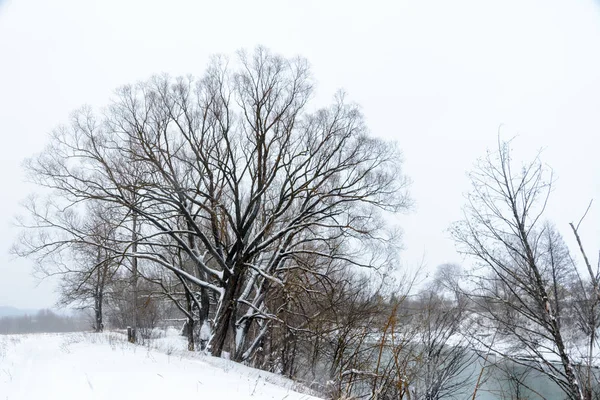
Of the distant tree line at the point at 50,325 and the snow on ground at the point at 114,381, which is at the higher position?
the snow on ground at the point at 114,381

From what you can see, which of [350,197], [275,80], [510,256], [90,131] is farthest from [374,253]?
[90,131]

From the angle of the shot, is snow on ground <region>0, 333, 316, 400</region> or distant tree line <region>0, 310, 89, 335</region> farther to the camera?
distant tree line <region>0, 310, 89, 335</region>

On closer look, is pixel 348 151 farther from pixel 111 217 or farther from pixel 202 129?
pixel 111 217

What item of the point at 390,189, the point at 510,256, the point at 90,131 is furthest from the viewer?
the point at 390,189

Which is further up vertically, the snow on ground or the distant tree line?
the snow on ground

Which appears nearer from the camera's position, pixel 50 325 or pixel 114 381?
pixel 114 381

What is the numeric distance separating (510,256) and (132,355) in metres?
6.46

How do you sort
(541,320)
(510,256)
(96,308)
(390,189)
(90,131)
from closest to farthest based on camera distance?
(541,320)
(510,256)
(90,131)
(390,189)
(96,308)

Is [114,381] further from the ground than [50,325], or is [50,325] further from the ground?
[114,381]

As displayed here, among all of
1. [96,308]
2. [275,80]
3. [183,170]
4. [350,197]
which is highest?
[275,80]

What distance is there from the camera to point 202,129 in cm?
1367

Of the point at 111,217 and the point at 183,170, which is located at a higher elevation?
the point at 183,170

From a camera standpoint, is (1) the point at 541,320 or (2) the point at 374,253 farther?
(2) the point at 374,253

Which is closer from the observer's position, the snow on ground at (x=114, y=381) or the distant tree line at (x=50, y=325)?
the snow on ground at (x=114, y=381)
